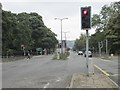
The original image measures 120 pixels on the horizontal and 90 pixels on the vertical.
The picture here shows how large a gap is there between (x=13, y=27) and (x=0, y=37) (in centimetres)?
1260

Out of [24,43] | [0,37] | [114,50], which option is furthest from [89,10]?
[114,50]

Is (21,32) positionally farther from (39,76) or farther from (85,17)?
(85,17)

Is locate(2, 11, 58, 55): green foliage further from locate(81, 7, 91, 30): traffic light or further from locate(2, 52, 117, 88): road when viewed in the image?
locate(81, 7, 91, 30): traffic light

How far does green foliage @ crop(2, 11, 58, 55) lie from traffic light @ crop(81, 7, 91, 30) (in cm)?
4484

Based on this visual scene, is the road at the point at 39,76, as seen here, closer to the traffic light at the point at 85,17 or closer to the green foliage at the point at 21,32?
the traffic light at the point at 85,17

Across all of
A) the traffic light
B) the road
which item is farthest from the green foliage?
the traffic light

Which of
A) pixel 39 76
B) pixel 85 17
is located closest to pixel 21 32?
pixel 39 76

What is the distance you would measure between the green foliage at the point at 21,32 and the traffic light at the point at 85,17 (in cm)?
4484

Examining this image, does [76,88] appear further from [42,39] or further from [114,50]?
[42,39]

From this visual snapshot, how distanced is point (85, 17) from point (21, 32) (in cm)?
6135

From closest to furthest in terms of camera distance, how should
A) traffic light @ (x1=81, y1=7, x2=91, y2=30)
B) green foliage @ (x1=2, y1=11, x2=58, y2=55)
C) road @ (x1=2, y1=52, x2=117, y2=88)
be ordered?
road @ (x1=2, y1=52, x2=117, y2=88) → traffic light @ (x1=81, y1=7, x2=91, y2=30) → green foliage @ (x1=2, y1=11, x2=58, y2=55)

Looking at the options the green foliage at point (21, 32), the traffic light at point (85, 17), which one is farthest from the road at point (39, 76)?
the green foliage at point (21, 32)

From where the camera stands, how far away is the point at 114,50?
10231 centimetres

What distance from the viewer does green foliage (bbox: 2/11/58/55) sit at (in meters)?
65.9
